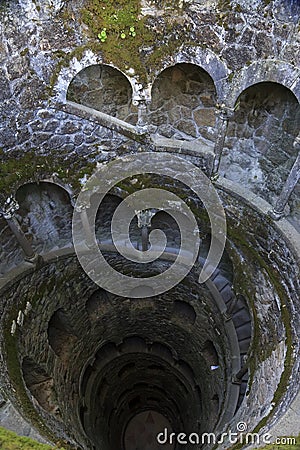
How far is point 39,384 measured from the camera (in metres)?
8.95

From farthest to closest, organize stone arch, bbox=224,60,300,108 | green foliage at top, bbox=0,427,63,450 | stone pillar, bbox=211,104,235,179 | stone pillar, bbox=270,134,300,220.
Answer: stone pillar, bbox=211,104,235,179 < stone pillar, bbox=270,134,300,220 < stone arch, bbox=224,60,300,108 < green foliage at top, bbox=0,427,63,450

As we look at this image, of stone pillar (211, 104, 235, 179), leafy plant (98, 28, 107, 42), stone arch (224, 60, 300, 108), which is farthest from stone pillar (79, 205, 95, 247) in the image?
stone arch (224, 60, 300, 108)

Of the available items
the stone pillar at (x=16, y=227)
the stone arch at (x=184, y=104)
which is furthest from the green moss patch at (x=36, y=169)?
the stone arch at (x=184, y=104)

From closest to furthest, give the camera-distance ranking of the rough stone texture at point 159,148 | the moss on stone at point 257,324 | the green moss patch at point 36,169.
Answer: the moss on stone at point 257,324
the rough stone texture at point 159,148
the green moss patch at point 36,169

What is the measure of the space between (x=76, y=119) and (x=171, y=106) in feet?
7.26

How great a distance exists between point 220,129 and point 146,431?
40.0ft

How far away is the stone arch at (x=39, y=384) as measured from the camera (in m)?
8.49

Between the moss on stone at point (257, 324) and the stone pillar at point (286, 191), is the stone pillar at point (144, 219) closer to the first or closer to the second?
the moss on stone at point (257, 324)

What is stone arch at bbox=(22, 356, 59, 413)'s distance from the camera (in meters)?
8.49

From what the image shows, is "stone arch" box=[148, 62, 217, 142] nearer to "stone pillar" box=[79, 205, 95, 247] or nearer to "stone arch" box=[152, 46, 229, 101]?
"stone arch" box=[152, 46, 229, 101]

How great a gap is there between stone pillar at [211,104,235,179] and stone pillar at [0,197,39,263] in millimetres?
3907

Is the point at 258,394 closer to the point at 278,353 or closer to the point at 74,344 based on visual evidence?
the point at 278,353

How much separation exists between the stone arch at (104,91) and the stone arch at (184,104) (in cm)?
53

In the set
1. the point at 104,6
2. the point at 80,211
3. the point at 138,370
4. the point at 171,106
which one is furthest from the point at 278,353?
the point at 138,370
